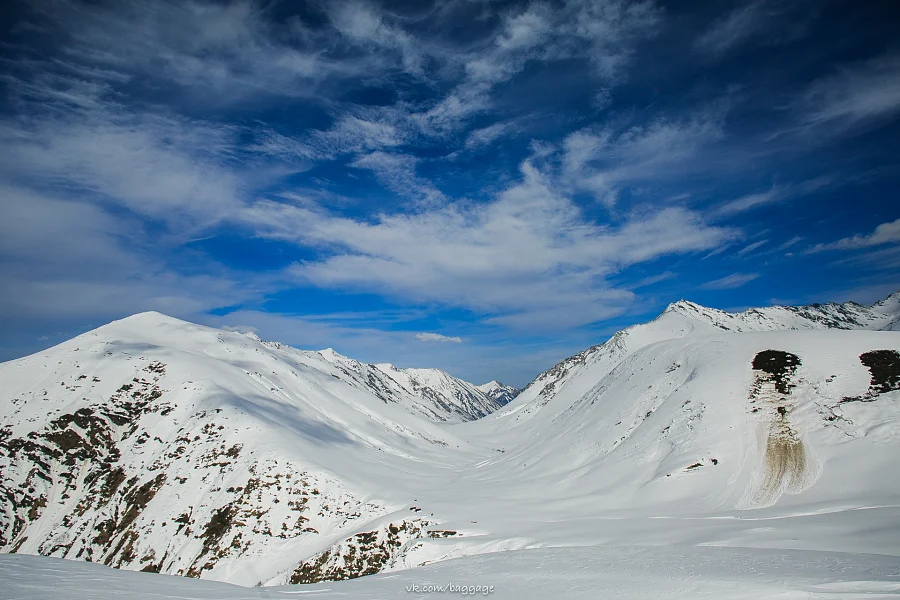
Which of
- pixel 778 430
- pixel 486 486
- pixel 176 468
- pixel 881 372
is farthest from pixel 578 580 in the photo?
pixel 176 468

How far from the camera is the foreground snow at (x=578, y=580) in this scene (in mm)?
9805

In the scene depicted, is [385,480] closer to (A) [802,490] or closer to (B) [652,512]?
(B) [652,512]

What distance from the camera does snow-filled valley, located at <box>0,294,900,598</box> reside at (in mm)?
14305

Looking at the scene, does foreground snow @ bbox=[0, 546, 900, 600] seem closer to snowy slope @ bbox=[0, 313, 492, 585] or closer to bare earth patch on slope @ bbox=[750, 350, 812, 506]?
snowy slope @ bbox=[0, 313, 492, 585]

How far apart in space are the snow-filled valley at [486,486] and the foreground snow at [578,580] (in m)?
0.12

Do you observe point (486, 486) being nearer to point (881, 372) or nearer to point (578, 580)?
point (881, 372)

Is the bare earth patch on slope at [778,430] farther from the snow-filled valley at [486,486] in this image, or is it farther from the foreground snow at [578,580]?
the foreground snow at [578,580]

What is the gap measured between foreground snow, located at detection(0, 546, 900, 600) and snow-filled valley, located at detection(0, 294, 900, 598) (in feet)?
0.39

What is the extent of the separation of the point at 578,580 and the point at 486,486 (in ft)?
142

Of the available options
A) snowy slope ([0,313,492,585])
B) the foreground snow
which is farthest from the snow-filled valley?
snowy slope ([0,313,492,585])

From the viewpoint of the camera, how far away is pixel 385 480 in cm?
5759

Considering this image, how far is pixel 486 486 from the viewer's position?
54.4 meters

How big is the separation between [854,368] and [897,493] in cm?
1738

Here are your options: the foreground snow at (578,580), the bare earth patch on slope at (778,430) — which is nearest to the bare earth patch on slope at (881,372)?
the bare earth patch on slope at (778,430)
